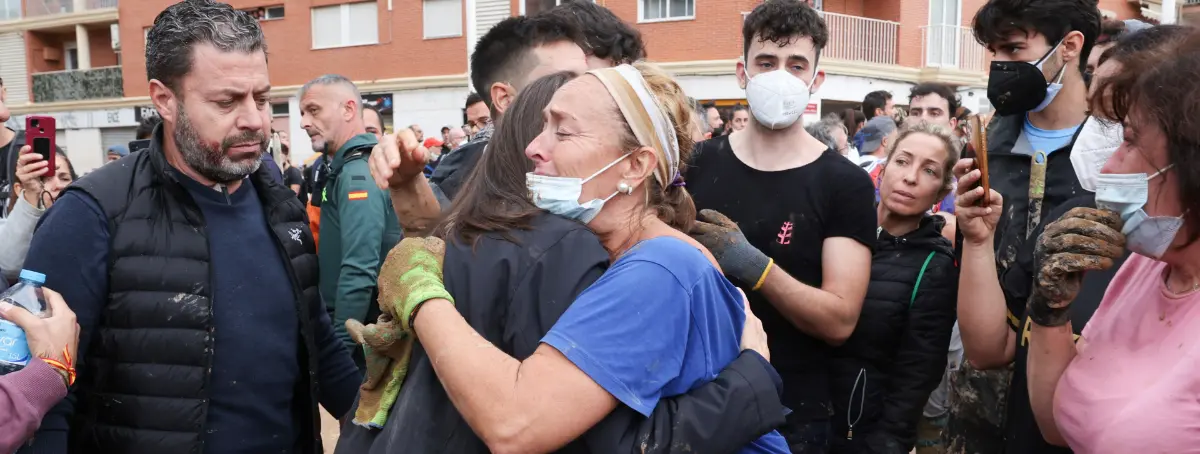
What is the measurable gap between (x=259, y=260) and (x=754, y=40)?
2031 mm

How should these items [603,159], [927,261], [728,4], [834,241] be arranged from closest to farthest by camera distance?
[603,159], [834,241], [927,261], [728,4]

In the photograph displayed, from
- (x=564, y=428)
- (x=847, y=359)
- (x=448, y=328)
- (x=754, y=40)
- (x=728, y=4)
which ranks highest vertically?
(x=728, y=4)

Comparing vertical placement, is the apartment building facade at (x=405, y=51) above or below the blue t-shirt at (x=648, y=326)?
above

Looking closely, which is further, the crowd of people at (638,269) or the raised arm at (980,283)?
the raised arm at (980,283)

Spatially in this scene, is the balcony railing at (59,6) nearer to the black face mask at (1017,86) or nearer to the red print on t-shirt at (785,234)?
the red print on t-shirt at (785,234)

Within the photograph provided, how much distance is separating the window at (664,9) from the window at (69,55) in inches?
853

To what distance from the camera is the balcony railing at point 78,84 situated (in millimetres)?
27703

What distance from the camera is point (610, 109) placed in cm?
187

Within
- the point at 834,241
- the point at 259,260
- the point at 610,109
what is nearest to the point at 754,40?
the point at 834,241

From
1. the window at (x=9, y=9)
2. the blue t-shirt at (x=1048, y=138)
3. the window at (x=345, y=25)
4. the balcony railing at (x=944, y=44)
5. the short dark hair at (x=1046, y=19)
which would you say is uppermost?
the window at (x=9, y=9)

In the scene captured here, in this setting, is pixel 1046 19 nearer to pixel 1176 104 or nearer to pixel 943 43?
pixel 1176 104

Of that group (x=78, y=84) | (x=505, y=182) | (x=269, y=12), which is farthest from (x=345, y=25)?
(x=505, y=182)

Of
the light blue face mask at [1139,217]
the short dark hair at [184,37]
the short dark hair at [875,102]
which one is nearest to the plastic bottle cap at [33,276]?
the short dark hair at [184,37]

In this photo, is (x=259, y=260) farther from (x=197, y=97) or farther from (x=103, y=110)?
(x=103, y=110)
